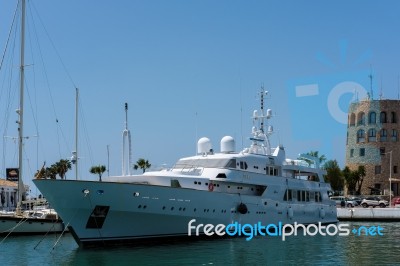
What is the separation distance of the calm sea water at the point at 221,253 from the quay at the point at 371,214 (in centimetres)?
2307

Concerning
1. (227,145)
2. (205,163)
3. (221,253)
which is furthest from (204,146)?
(221,253)

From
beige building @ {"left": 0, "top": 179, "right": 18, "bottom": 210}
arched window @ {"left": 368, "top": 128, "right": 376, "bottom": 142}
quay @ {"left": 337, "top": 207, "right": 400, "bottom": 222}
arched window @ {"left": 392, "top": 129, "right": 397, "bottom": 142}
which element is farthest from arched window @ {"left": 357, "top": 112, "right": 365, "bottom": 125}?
beige building @ {"left": 0, "top": 179, "right": 18, "bottom": 210}

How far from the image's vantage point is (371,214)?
196ft

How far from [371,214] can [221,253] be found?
34.6 meters

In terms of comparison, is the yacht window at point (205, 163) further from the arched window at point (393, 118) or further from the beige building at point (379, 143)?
the arched window at point (393, 118)

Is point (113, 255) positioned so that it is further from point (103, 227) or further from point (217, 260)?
point (217, 260)

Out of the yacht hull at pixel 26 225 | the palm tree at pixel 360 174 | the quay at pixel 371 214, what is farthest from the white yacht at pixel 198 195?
the palm tree at pixel 360 174

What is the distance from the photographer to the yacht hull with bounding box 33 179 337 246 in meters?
30.4

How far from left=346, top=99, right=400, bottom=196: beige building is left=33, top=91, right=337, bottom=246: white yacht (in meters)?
48.2

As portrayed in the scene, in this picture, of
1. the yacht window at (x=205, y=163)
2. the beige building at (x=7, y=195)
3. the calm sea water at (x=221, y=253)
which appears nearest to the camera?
the calm sea water at (x=221, y=253)

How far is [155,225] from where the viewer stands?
32.3 m

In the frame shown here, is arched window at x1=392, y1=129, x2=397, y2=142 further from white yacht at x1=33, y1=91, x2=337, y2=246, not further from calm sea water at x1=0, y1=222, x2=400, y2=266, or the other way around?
calm sea water at x1=0, y1=222, x2=400, y2=266

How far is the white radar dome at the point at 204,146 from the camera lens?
40.5 m

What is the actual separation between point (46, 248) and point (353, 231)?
79.1 ft
